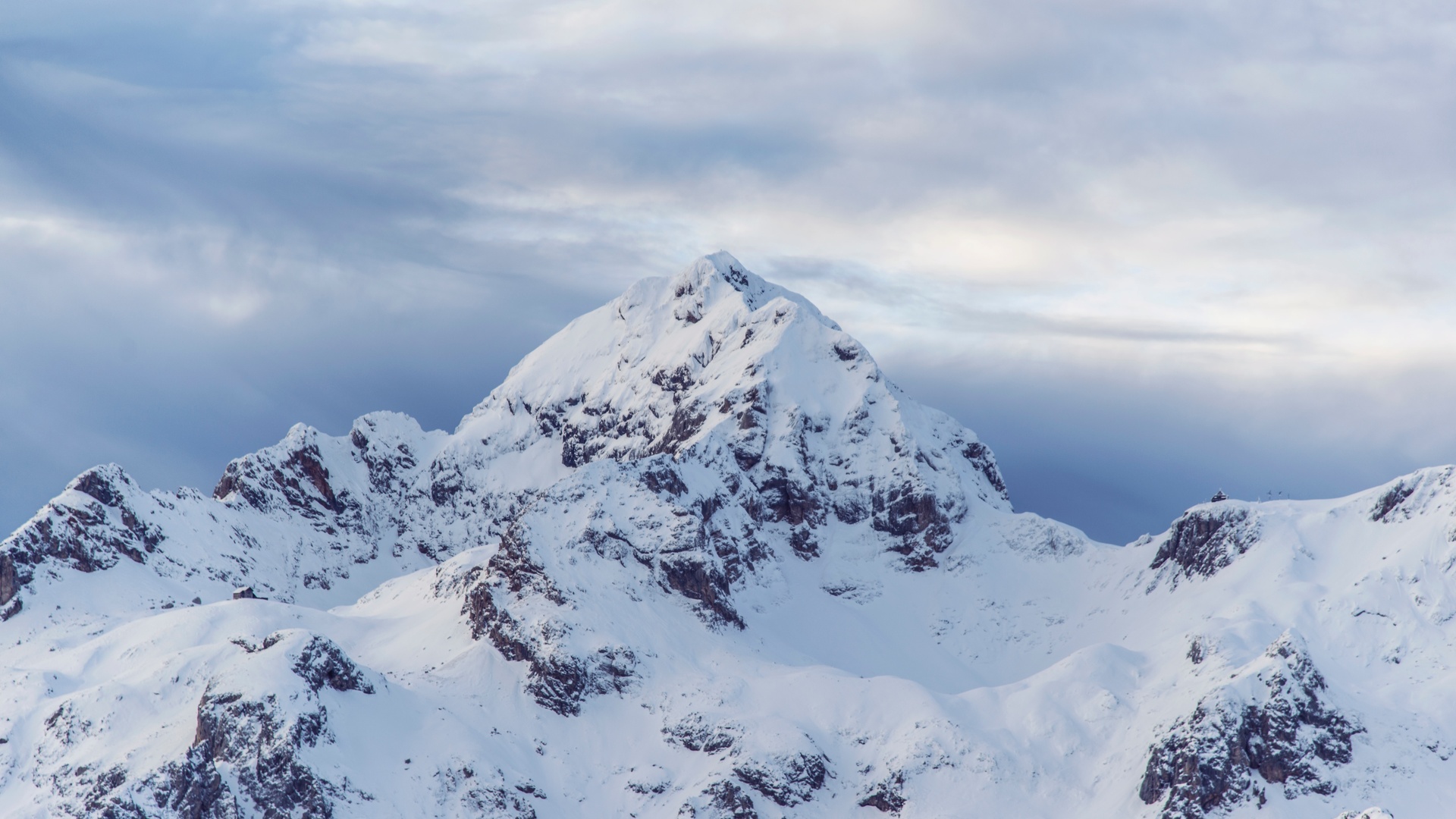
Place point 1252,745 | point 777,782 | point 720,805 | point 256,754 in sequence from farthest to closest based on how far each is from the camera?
1. point 777,782
2. point 720,805
3. point 1252,745
4. point 256,754

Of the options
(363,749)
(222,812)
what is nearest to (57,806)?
(222,812)

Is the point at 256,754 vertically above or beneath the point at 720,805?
above

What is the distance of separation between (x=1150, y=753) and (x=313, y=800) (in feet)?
331

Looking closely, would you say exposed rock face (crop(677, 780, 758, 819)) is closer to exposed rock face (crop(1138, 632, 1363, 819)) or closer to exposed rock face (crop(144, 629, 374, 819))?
exposed rock face (crop(144, 629, 374, 819))

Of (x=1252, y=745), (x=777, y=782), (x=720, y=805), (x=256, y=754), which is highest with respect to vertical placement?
(x=256, y=754)

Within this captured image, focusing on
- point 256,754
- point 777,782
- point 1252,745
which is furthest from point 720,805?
point 1252,745

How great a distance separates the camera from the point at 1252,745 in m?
192

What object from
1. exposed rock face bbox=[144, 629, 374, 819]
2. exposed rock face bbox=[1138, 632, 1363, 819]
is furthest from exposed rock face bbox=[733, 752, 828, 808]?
exposed rock face bbox=[144, 629, 374, 819]

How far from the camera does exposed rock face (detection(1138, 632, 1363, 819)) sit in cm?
18962

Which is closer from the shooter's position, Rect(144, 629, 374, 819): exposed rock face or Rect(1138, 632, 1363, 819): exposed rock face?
Rect(144, 629, 374, 819): exposed rock face

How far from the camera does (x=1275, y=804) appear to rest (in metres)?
188

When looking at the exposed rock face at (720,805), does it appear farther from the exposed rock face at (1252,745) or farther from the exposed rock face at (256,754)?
the exposed rock face at (1252,745)

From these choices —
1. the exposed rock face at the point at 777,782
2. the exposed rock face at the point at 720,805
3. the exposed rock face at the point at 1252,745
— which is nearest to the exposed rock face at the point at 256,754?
the exposed rock face at the point at 720,805

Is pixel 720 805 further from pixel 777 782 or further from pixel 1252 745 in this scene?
pixel 1252 745
